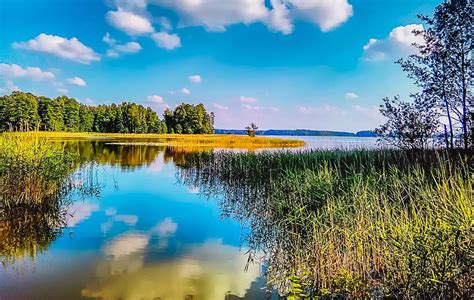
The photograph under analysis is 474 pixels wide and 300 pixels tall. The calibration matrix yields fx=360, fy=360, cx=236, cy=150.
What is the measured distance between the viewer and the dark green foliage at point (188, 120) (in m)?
96.7

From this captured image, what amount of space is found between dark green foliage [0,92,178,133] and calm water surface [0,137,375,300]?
71.1 meters

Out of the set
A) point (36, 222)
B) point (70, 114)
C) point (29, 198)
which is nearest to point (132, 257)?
point (36, 222)

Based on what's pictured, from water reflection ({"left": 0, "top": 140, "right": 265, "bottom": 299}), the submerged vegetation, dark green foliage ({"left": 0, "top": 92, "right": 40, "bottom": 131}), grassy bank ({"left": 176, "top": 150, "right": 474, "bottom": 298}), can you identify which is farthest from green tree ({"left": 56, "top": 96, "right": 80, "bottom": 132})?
grassy bank ({"left": 176, "top": 150, "right": 474, "bottom": 298})

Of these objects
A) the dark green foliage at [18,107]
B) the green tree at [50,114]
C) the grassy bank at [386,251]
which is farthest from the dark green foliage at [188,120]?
the grassy bank at [386,251]

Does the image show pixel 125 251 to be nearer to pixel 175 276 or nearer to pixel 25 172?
pixel 175 276

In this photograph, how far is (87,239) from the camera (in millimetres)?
7688

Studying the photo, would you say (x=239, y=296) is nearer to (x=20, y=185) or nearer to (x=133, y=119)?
(x=20, y=185)

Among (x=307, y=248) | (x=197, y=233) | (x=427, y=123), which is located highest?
(x=427, y=123)

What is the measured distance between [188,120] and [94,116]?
82.7 ft

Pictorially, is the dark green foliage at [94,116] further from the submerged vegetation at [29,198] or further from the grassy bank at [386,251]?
the grassy bank at [386,251]

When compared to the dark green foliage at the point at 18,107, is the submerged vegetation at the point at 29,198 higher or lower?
lower

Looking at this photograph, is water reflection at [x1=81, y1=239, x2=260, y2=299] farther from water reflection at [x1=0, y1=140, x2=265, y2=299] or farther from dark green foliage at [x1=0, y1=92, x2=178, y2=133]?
dark green foliage at [x1=0, y1=92, x2=178, y2=133]

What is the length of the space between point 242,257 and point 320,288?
2.16 m

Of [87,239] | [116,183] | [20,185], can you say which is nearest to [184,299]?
[87,239]
